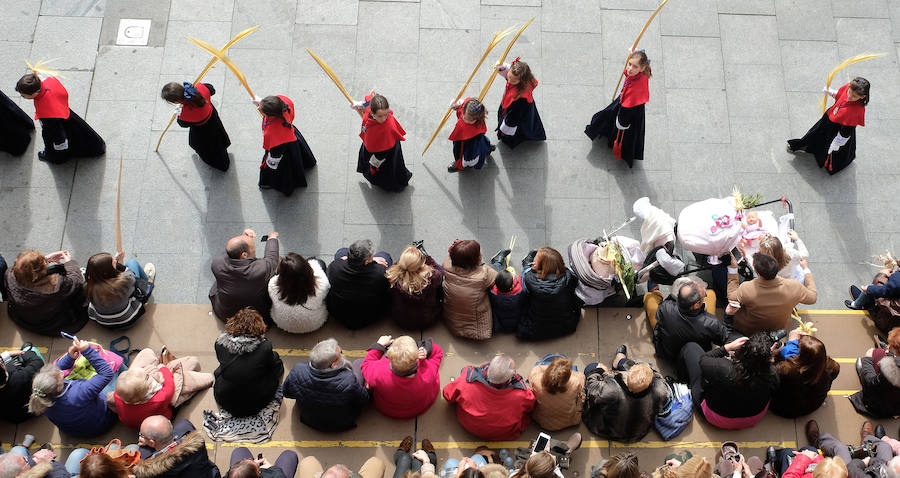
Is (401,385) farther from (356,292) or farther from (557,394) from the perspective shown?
(557,394)

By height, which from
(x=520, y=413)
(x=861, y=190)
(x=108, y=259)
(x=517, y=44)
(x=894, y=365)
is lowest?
(x=520, y=413)

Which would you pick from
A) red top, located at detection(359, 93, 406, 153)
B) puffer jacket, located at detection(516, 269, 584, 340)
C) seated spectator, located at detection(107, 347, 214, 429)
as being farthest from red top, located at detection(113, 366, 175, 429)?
puffer jacket, located at detection(516, 269, 584, 340)

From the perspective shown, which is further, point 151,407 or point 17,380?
point 151,407

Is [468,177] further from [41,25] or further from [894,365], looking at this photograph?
[41,25]

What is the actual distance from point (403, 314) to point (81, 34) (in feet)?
17.9

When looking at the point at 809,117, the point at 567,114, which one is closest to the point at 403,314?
the point at 567,114

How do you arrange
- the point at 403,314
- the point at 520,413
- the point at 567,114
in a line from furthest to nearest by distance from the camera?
1. the point at 567,114
2. the point at 403,314
3. the point at 520,413

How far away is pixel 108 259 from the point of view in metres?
6.52

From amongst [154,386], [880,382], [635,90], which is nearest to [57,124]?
[154,386]

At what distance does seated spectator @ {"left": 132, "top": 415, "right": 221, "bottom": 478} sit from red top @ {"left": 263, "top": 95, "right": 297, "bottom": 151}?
292 centimetres

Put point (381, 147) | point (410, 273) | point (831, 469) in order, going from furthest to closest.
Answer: point (381, 147) < point (410, 273) < point (831, 469)

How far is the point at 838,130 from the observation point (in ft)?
26.3

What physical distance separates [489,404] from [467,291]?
41.4 inches

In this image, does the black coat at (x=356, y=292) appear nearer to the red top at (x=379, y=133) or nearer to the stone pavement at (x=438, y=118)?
the stone pavement at (x=438, y=118)
